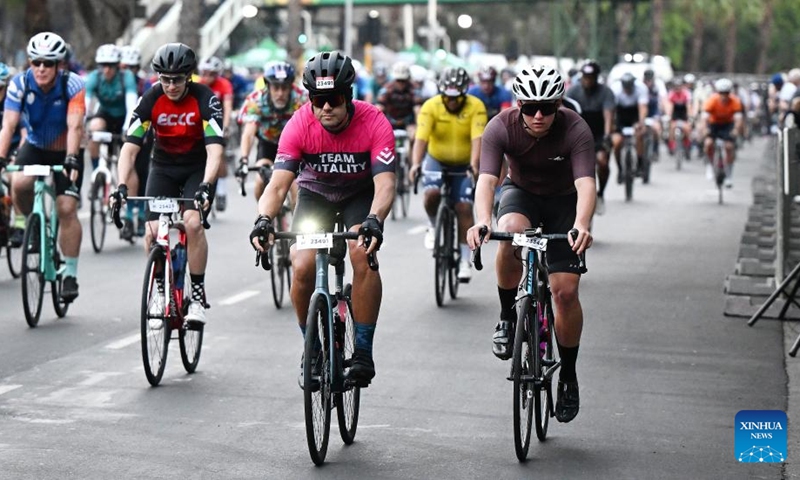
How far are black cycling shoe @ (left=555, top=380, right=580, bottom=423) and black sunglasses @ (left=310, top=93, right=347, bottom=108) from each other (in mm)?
1877

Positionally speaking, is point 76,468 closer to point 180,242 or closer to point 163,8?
point 180,242

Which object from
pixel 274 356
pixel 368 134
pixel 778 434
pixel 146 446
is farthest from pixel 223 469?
pixel 274 356

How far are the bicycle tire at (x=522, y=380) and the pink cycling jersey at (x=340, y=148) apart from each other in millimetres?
1005

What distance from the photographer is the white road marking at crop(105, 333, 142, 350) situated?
37.3 ft

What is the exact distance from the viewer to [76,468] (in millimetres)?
7719

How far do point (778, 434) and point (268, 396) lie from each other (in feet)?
11.0

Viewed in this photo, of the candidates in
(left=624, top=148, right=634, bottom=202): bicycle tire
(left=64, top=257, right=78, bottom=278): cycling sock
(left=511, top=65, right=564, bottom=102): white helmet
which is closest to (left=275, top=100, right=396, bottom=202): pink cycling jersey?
(left=511, top=65, right=564, bottom=102): white helmet

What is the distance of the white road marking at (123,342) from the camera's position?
37.3ft

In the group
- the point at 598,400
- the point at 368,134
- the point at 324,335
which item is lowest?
the point at 598,400

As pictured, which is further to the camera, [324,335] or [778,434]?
[324,335]

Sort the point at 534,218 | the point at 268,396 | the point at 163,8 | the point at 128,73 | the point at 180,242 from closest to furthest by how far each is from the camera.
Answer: the point at 534,218
the point at 268,396
the point at 180,242
the point at 128,73
the point at 163,8

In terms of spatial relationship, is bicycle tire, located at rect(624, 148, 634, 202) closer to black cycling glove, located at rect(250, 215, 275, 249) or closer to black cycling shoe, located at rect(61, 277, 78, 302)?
black cycling shoe, located at rect(61, 277, 78, 302)

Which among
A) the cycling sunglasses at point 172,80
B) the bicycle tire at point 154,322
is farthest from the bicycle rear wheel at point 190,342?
the cycling sunglasses at point 172,80

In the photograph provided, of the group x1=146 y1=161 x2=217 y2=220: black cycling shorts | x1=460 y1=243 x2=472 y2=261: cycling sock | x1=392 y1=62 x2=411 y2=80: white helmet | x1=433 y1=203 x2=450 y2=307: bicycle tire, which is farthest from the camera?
x1=392 y1=62 x2=411 y2=80: white helmet
